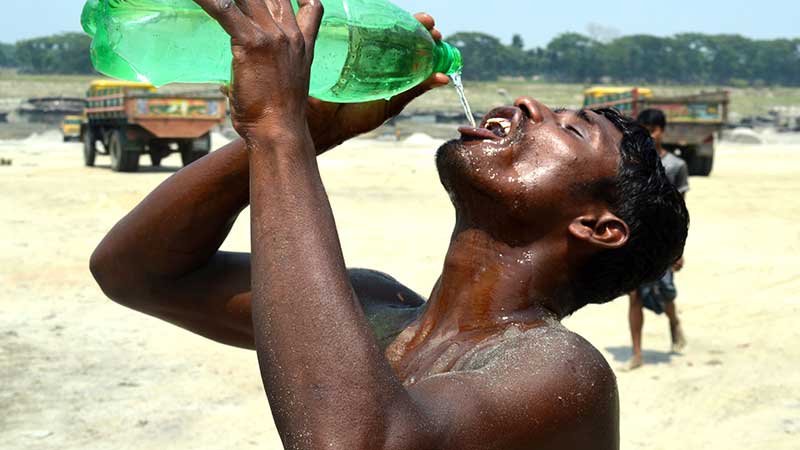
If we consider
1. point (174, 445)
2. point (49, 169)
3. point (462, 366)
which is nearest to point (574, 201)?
point (462, 366)

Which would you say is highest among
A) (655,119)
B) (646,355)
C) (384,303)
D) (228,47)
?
(228,47)

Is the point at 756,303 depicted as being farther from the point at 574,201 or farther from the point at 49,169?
the point at 49,169

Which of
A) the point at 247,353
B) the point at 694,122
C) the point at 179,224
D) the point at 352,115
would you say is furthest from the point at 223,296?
the point at 694,122

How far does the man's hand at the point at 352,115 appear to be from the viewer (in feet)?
7.29

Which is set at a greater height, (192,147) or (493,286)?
(493,286)

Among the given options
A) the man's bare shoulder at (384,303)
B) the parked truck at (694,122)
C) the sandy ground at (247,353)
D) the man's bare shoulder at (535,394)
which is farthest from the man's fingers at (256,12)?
the parked truck at (694,122)

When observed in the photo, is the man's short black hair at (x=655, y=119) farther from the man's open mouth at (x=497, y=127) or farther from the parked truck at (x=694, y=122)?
the parked truck at (x=694, y=122)

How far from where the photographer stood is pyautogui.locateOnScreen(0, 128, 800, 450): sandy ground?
5.88 meters

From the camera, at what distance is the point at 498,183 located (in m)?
2.02

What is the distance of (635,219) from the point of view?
2.12 metres

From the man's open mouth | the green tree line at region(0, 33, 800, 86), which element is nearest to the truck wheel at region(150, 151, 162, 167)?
the man's open mouth

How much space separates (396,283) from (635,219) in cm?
62

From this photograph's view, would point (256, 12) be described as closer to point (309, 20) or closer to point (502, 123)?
point (309, 20)

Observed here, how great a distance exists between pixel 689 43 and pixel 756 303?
13782cm
